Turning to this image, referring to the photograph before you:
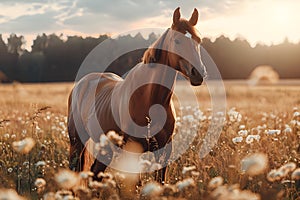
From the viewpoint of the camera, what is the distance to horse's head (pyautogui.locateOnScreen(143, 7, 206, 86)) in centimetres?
412

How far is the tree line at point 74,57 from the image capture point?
46.9 metres

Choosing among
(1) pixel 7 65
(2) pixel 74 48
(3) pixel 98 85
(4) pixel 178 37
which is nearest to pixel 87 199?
(4) pixel 178 37

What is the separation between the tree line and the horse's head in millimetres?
38966

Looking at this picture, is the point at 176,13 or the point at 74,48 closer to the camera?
the point at 176,13

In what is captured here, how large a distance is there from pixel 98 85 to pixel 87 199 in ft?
11.2

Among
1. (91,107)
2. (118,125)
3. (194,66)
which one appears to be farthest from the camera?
(91,107)

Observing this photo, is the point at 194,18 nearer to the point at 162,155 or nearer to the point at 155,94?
the point at 155,94

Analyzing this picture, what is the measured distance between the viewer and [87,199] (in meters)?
2.93

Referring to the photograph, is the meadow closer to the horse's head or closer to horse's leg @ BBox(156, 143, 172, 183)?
horse's leg @ BBox(156, 143, 172, 183)

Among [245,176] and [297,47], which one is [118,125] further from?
[297,47]

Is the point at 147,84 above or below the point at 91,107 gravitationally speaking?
above

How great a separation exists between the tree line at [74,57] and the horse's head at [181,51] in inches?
1534

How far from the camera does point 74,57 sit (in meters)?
50.7

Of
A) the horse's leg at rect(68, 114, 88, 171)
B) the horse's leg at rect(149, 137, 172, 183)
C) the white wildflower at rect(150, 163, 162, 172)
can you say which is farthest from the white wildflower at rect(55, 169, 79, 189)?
the horse's leg at rect(68, 114, 88, 171)
